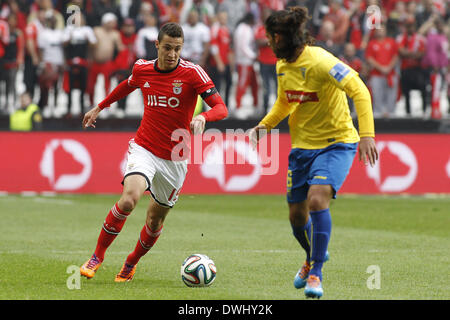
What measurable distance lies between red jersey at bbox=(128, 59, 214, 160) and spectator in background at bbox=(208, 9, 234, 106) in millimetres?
11679

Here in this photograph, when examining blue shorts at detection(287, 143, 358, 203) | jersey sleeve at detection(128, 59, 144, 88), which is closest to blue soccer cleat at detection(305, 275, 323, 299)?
blue shorts at detection(287, 143, 358, 203)

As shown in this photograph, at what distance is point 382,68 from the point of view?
20703 millimetres

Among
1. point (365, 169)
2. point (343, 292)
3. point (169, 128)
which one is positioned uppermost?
point (169, 128)

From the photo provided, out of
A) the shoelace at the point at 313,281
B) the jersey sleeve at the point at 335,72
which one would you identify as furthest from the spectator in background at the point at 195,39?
the shoelace at the point at 313,281

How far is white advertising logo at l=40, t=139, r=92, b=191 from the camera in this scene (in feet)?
61.3

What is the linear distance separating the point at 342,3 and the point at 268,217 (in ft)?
28.3

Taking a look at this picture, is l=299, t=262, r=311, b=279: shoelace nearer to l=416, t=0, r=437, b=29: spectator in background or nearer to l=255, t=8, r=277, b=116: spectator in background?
l=255, t=8, r=277, b=116: spectator in background

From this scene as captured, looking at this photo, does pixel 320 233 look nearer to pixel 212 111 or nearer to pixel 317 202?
pixel 317 202

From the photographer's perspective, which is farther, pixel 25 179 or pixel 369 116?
pixel 25 179

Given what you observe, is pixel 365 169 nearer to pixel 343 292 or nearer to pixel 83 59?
pixel 83 59

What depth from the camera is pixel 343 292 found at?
25.2 feet

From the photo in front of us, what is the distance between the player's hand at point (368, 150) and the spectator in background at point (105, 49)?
1363 centimetres
